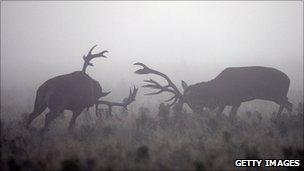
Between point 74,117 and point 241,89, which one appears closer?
point 74,117

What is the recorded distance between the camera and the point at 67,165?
7.56 metres

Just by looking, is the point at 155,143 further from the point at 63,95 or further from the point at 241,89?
the point at 241,89

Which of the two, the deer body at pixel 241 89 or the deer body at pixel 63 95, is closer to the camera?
the deer body at pixel 63 95

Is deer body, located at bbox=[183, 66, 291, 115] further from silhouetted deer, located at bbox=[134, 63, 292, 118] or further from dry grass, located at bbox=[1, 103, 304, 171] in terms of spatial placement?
dry grass, located at bbox=[1, 103, 304, 171]

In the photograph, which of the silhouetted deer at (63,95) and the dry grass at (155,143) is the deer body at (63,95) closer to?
the silhouetted deer at (63,95)

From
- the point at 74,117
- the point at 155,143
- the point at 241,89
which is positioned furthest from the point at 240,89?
the point at 74,117
